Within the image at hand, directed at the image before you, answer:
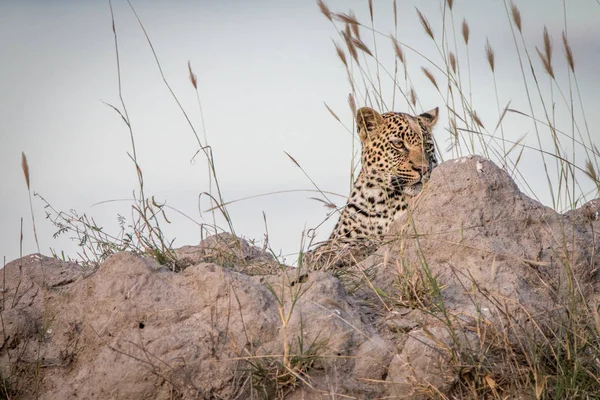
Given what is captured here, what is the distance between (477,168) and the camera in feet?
18.2

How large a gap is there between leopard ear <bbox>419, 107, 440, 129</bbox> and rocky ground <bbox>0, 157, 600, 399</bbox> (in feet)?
10.8

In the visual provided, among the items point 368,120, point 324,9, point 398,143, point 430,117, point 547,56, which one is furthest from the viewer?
point 430,117

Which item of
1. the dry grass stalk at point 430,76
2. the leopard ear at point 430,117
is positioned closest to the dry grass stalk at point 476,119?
the dry grass stalk at point 430,76

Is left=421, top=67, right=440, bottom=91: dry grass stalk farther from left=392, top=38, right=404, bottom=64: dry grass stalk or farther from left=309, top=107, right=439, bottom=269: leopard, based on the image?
left=309, top=107, right=439, bottom=269: leopard

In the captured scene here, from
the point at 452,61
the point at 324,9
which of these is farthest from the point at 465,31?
the point at 324,9

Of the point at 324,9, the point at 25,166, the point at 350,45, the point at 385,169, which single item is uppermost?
the point at 324,9

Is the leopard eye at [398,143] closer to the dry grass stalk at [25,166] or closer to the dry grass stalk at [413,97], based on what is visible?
the dry grass stalk at [413,97]

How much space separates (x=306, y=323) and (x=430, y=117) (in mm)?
4773

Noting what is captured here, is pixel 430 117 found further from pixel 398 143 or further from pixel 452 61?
pixel 452 61

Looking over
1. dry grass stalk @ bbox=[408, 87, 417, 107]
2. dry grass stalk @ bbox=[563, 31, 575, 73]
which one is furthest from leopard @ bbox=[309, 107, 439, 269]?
dry grass stalk @ bbox=[563, 31, 575, 73]

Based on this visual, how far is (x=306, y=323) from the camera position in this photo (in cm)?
432

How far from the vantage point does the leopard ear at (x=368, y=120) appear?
827 centimetres

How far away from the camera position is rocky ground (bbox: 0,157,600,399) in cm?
416

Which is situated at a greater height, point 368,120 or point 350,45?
point 368,120
